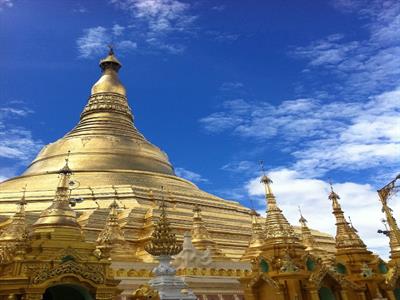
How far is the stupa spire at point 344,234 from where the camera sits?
19.2 m

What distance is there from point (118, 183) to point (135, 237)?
711cm

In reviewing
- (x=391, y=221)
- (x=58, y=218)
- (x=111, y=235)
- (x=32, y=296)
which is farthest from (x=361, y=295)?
(x=32, y=296)

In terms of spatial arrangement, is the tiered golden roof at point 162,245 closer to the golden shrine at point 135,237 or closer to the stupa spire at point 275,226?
the golden shrine at point 135,237

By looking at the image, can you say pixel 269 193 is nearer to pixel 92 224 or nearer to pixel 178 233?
pixel 178 233

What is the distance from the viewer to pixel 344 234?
19.8m

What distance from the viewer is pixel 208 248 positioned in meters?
21.2

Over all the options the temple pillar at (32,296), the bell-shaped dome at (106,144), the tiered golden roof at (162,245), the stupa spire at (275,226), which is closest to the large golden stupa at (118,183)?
the bell-shaped dome at (106,144)

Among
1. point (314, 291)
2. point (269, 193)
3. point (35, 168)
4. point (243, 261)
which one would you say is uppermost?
point (35, 168)

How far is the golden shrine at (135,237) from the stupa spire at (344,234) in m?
0.05

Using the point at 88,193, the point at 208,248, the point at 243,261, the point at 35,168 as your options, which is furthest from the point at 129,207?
the point at 35,168

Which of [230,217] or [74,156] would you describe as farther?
[74,156]

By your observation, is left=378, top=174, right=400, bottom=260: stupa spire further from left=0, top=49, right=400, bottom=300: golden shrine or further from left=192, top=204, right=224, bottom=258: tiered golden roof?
left=192, top=204, right=224, bottom=258: tiered golden roof

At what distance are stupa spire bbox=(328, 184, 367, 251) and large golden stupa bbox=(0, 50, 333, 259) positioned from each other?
724 centimetres

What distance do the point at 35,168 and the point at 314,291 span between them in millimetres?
26714
